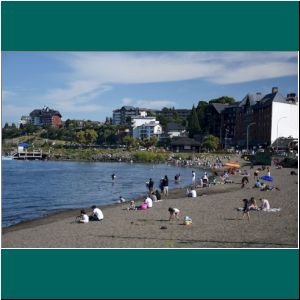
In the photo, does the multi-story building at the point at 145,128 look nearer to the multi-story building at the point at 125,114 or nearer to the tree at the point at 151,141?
the tree at the point at 151,141

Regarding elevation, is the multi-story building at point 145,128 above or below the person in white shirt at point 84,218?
above

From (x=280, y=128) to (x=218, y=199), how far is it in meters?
3.87

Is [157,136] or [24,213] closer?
[157,136]

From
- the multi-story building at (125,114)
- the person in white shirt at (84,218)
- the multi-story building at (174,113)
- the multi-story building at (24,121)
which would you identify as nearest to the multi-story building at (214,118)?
the multi-story building at (174,113)

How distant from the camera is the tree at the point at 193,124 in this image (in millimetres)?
9565

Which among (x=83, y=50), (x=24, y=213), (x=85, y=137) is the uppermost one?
(x=83, y=50)

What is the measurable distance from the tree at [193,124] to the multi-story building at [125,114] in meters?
1.04

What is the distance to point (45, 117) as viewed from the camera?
9.00 m

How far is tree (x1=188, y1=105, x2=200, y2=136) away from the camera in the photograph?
956 cm

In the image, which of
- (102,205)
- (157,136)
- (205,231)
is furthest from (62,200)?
(205,231)

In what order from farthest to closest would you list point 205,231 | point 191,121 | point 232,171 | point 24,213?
1. point 232,171
2. point 24,213
3. point 191,121
4. point 205,231

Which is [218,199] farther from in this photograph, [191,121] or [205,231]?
[205,231]

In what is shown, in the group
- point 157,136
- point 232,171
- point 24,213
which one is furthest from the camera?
point 232,171

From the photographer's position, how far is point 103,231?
337 inches
